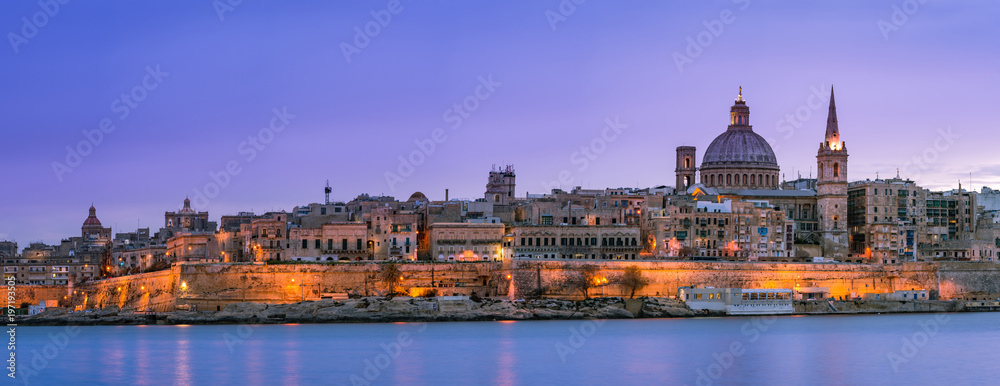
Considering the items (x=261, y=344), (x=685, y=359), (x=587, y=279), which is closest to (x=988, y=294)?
(x=587, y=279)

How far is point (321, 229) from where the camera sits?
6344 cm

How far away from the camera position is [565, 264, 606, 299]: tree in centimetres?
5853

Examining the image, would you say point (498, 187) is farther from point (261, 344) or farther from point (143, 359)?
point (143, 359)

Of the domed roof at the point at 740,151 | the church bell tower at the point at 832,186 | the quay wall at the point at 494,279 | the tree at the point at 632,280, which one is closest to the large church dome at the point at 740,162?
the domed roof at the point at 740,151

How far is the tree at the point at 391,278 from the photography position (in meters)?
58.1

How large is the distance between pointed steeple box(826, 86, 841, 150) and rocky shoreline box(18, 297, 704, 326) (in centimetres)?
1866

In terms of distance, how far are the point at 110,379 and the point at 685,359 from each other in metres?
16.8
